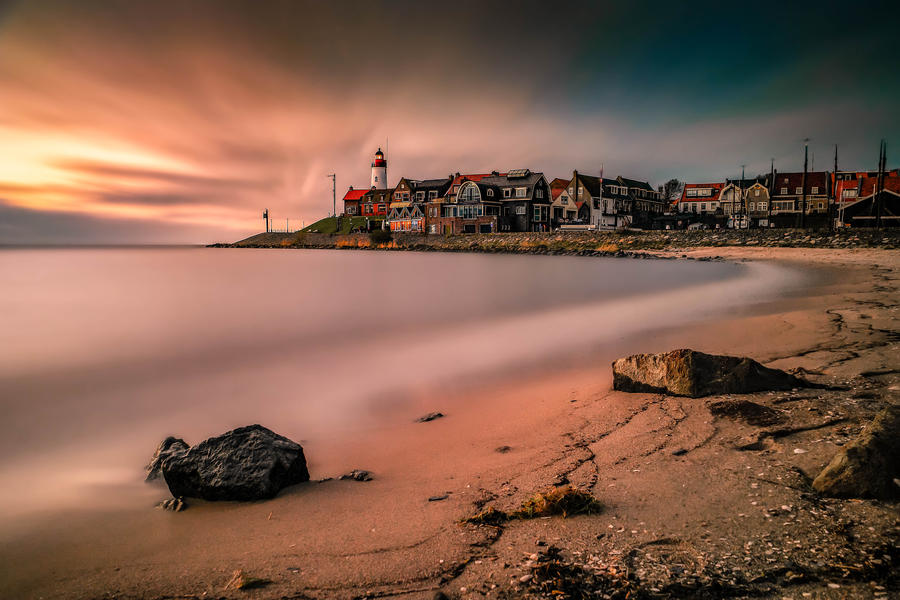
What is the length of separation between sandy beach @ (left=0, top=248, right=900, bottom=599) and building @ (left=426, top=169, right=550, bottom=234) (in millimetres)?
69078

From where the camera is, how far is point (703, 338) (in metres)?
9.55

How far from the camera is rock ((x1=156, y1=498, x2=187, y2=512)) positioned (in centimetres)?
398

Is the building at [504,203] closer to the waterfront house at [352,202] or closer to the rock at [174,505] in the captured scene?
the waterfront house at [352,202]

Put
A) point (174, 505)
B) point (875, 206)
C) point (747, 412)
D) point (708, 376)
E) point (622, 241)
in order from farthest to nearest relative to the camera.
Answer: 1. point (622, 241)
2. point (875, 206)
3. point (708, 376)
4. point (747, 412)
5. point (174, 505)

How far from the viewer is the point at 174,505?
4.03m

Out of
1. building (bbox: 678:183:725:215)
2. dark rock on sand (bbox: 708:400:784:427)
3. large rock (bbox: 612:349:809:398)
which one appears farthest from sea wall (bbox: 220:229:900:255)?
building (bbox: 678:183:725:215)

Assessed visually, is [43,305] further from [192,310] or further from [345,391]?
[345,391]

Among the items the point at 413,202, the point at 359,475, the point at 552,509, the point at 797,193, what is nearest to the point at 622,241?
the point at 413,202

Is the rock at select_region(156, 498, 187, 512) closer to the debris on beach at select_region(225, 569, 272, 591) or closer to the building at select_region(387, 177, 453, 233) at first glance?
the debris on beach at select_region(225, 569, 272, 591)

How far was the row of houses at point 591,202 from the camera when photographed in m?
73.6

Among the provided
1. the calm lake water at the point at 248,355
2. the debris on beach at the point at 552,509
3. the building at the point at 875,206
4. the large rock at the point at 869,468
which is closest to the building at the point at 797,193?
the building at the point at 875,206

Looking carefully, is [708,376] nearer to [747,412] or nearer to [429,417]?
[747,412]

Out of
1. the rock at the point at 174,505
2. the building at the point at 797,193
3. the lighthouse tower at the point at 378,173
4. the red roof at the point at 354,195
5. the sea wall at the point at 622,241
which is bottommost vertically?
the rock at the point at 174,505

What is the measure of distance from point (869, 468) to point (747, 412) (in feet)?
5.60
